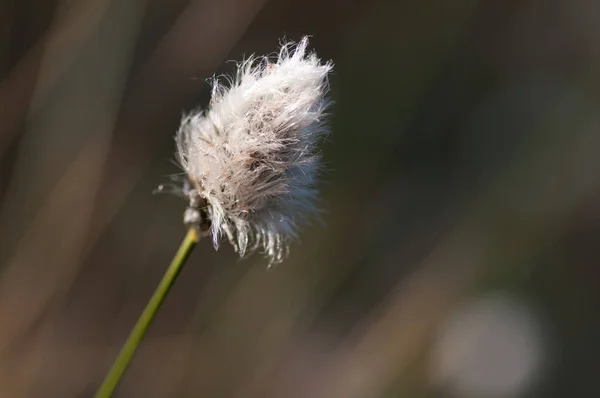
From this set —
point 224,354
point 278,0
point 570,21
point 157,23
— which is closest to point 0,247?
point 224,354

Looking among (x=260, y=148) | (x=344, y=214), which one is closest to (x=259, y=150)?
(x=260, y=148)

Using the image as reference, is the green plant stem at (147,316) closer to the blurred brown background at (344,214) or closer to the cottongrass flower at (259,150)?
the cottongrass flower at (259,150)

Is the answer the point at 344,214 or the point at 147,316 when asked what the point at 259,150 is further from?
the point at 344,214

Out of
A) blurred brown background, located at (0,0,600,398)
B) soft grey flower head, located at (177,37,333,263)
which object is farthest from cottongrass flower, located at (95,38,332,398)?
blurred brown background, located at (0,0,600,398)

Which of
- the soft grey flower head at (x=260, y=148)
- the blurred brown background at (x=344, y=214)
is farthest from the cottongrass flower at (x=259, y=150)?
the blurred brown background at (x=344, y=214)

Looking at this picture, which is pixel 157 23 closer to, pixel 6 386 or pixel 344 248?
pixel 344 248

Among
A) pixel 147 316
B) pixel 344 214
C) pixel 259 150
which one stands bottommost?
pixel 147 316

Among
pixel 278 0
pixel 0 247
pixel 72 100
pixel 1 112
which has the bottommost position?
pixel 0 247
